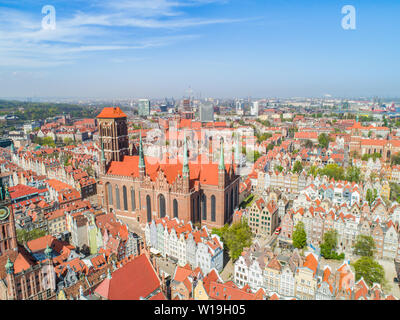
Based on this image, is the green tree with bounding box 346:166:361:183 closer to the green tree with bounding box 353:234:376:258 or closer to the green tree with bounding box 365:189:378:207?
the green tree with bounding box 365:189:378:207

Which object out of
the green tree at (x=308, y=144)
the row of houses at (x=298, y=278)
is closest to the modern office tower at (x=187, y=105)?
the green tree at (x=308, y=144)

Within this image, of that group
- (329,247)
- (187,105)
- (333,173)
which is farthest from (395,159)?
(187,105)

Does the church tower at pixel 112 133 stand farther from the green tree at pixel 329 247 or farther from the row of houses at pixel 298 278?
the green tree at pixel 329 247

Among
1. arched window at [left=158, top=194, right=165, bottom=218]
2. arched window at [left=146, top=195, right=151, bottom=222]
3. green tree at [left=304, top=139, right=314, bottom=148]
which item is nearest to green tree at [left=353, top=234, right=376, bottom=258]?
arched window at [left=158, top=194, right=165, bottom=218]

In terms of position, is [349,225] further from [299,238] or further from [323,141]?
[323,141]
